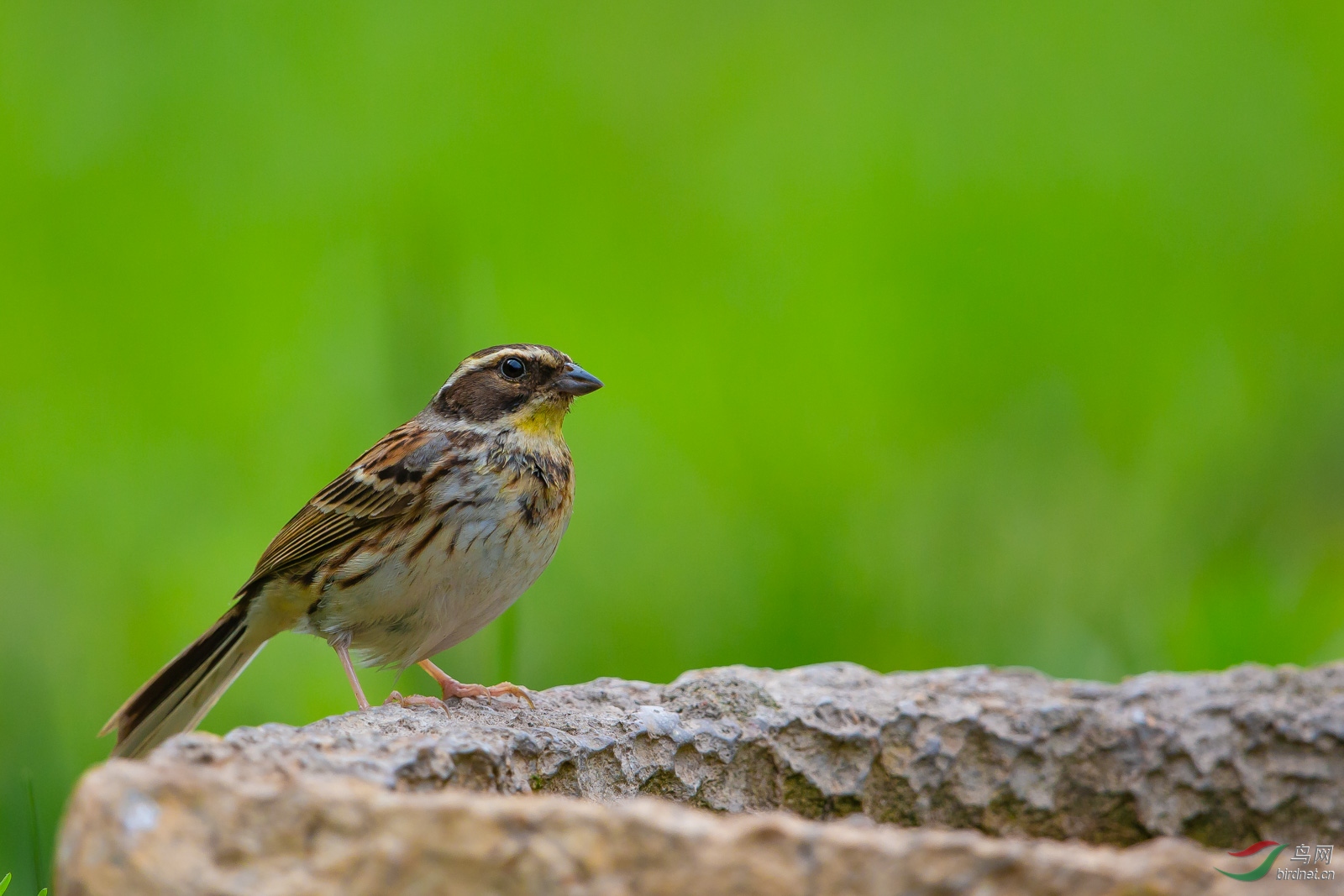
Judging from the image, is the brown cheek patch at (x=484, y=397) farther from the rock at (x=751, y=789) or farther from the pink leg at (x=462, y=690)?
the rock at (x=751, y=789)

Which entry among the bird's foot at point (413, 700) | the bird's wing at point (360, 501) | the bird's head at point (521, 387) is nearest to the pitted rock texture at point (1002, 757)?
the bird's foot at point (413, 700)

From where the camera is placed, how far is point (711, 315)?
8383mm

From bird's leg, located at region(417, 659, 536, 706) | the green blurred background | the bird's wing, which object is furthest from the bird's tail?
the green blurred background

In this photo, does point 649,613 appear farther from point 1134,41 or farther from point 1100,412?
point 1134,41

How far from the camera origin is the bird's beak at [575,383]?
474 centimetres

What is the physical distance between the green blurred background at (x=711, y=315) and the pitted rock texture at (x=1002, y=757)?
1.72 m

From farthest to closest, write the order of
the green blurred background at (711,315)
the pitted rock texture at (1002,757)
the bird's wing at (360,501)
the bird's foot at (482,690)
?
the green blurred background at (711,315) → the bird's wing at (360,501) → the bird's foot at (482,690) → the pitted rock texture at (1002,757)

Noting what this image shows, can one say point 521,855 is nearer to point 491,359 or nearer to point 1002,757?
point 1002,757

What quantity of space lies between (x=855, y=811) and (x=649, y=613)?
10.8ft

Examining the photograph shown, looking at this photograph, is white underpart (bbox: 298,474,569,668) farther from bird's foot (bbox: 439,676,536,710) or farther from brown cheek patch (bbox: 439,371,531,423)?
brown cheek patch (bbox: 439,371,531,423)

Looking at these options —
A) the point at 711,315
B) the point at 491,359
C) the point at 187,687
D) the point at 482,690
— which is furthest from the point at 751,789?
the point at 711,315

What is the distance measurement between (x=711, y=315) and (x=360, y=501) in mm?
4101

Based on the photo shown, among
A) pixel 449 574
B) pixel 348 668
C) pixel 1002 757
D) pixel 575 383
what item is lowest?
pixel 348 668

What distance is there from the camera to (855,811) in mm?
3439
